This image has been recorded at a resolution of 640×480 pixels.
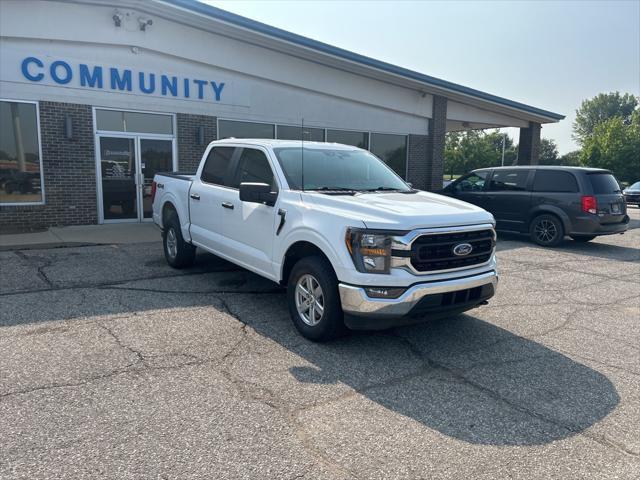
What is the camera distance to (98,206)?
1220cm

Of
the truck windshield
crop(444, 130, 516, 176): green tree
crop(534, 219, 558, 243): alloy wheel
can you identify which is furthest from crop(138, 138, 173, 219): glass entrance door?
crop(444, 130, 516, 176): green tree

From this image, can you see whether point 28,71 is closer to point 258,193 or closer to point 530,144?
point 258,193

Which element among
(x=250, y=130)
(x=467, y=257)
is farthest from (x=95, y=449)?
(x=250, y=130)

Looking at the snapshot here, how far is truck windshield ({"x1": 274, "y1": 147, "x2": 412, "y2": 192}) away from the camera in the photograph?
17.7 ft

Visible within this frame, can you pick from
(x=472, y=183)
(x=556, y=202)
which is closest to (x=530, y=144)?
(x=472, y=183)

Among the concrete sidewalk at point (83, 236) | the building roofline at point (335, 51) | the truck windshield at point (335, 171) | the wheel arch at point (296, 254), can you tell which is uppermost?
the building roofline at point (335, 51)

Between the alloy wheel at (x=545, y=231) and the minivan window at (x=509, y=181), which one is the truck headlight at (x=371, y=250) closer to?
the alloy wheel at (x=545, y=231)

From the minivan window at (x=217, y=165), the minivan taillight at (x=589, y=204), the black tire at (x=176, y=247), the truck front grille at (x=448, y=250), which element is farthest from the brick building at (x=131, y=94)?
the truck front grille at (x=448, y=250)

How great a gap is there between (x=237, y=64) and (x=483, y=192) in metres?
7.34

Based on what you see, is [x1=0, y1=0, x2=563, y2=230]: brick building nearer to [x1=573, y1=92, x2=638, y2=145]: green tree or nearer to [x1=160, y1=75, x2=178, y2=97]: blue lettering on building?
[x1=160, y1=75, x2=178, y2=97]: blue lettering on building

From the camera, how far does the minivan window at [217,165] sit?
6477 mm

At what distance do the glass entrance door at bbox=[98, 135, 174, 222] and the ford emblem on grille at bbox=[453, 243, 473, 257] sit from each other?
9996 mm

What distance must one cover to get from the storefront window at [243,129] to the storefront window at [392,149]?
13.8ft

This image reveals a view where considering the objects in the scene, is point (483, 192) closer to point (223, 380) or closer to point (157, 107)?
point (157, 107)
